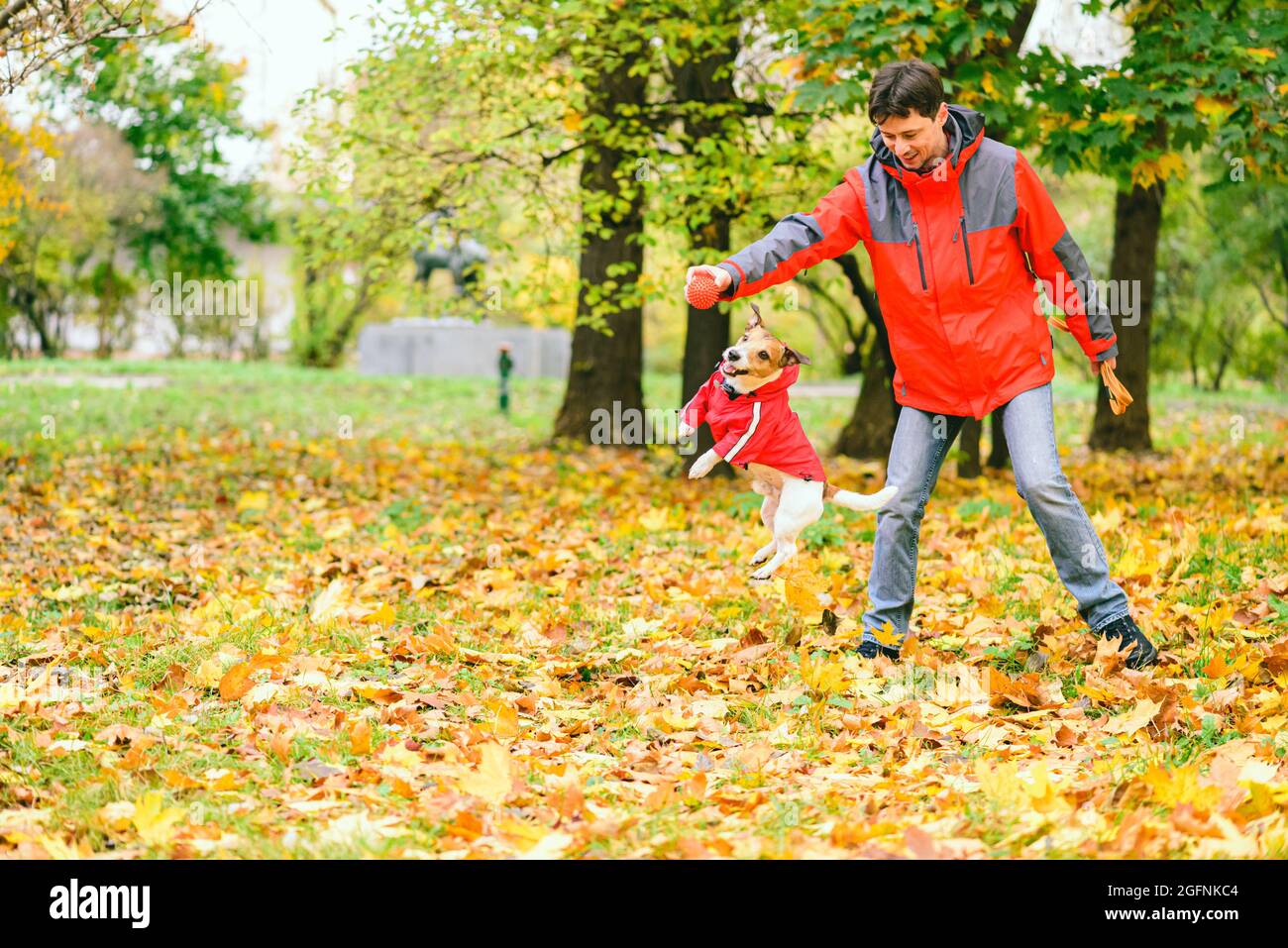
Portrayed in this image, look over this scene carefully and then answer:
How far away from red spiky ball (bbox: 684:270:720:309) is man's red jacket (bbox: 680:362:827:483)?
28 cm

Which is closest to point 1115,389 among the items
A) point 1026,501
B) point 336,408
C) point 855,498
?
point 1026,501

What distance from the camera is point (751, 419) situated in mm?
3834

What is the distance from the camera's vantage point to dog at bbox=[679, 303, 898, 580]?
3.72 m

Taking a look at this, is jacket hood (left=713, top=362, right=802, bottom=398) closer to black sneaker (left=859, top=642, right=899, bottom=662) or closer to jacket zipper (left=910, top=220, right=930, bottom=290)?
jacket zipper (left=910, top=220, right=930, bottom=290)

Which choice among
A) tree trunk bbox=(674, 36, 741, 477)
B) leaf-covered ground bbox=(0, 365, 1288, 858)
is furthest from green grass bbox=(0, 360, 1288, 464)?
tree trunk bbox=(674, 36, 741, 477)

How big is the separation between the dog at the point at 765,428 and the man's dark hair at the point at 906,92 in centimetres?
77

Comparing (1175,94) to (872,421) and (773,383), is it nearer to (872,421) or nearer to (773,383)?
(773,383)

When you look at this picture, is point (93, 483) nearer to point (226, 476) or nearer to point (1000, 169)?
point (226, 476)

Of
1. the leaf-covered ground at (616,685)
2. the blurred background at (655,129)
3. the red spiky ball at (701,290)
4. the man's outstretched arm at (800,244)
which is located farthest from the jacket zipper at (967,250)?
the blurred background at (655,129)

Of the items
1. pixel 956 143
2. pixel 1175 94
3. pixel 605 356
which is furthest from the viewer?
pixel 605 356

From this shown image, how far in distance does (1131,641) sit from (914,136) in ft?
6.18
